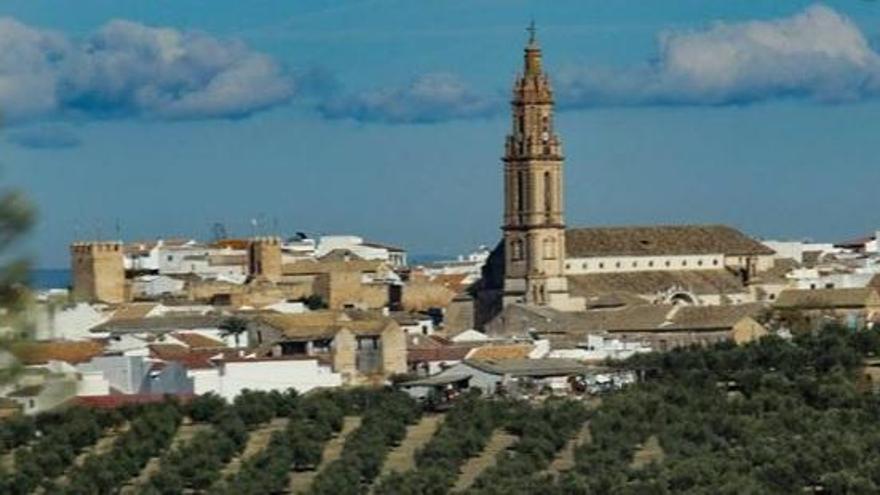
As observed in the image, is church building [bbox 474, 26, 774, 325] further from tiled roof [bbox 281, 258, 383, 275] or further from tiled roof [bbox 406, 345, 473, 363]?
tiled roof [bbox 406, 345, 473, 363]

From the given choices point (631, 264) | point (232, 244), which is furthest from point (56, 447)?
point (232, 244)

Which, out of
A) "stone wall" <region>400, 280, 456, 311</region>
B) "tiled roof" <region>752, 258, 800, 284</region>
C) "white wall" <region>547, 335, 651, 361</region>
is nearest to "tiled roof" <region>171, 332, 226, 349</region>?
"white wall" <region>547, 335, 651, 361</region>

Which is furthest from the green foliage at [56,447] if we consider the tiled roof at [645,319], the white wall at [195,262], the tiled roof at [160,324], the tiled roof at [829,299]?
the white wall at [195,262]

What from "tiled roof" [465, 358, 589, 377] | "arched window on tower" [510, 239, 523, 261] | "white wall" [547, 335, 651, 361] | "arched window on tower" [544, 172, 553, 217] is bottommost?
"white wall" [547, 335, 651, 361]

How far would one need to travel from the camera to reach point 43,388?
21.7ft

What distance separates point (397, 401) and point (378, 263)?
4174 cm

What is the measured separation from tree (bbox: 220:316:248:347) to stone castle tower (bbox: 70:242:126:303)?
1504 cm

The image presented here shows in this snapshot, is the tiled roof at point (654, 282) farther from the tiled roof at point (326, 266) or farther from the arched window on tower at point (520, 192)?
the tiled roof at point (326, 266)

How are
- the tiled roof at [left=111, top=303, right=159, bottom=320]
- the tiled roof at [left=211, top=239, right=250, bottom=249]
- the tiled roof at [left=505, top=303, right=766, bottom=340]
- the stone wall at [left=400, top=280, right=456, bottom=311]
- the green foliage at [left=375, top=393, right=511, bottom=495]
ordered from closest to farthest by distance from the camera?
the green foliage at [left=375, top=393, right=511, bottom=495] → the tiled roof at [left=505, top=303, right=766, bottom=340] → the tiled roof at [left=111, top=303, right=159, bottom=320] → the stone wall at [left=400, top=280, right=456, bottom=311] → the tiled roof at [left=211, top=239, right=250, bottom=249]

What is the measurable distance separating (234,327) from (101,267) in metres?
17.7

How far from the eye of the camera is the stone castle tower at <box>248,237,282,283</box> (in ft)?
253

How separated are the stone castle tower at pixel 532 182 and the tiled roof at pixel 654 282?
0.67 metres

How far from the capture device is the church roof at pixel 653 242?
71.7 m

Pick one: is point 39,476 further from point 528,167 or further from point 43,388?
Answer: point 528,167
